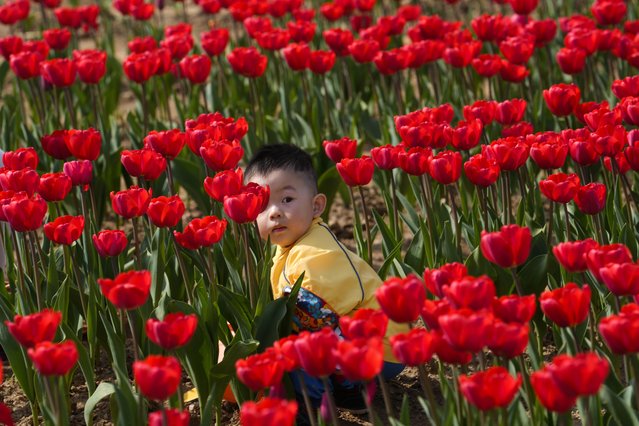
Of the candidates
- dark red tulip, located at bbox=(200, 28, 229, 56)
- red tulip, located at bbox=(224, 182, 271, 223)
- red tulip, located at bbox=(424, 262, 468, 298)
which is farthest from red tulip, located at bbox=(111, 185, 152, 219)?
dark red tulip, located at bbox=(200, 28, 229, 56)

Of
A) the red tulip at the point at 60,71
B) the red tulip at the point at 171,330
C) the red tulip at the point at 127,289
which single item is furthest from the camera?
the red tulip at the point at 60,71

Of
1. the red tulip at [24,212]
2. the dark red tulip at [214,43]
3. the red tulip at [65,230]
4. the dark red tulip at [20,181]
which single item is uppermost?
the dark red tulip at [214,43]

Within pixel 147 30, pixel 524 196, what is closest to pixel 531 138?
pixel 524 196

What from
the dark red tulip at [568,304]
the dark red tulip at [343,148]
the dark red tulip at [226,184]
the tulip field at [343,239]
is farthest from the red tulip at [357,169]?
the dark red tulip at [568,304]

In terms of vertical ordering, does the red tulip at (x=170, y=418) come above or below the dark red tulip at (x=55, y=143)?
below

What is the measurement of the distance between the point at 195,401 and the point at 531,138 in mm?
1360

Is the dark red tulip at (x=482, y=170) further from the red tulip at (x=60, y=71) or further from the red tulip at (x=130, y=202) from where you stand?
the red tulip at (x=60, y=71)

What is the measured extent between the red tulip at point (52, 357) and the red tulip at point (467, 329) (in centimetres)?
80

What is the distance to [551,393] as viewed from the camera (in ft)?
7.09

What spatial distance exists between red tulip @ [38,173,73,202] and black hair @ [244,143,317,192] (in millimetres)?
588

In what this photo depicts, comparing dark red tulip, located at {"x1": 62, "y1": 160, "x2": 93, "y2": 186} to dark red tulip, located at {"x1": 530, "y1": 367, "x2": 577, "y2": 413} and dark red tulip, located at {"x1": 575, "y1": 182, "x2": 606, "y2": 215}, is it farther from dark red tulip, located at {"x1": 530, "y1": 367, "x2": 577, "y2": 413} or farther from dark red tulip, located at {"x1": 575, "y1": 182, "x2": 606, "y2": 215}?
dark red tulip, located at {"x1": 530, "y1": 367, "x2": 577, "y2": 413}

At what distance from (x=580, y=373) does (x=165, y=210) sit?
4.79 feet

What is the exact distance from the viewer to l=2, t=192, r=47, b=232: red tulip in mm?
3162

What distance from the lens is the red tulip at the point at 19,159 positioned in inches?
147
